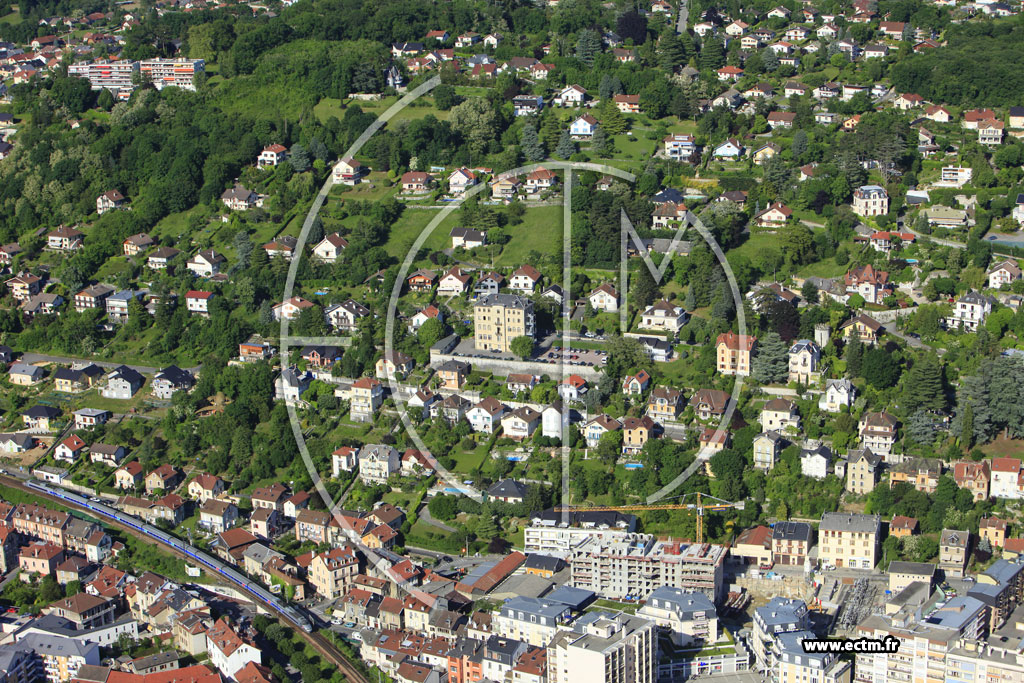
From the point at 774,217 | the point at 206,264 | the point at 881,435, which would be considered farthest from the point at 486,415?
the point at 206,264

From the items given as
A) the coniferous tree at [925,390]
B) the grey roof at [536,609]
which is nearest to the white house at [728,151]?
the coniferous tree at [925,390]

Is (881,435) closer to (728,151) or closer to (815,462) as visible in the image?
(815,462)

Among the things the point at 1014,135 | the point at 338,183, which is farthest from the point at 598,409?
the point at 1014,135

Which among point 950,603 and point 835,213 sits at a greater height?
point 835,213

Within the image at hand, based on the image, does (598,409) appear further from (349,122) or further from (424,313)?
(349,122)

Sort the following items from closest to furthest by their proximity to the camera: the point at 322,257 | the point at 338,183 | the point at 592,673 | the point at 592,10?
1. the point at 592,673
2. the point at 322,257
3. the point at 338,183
4. the point at 592,10

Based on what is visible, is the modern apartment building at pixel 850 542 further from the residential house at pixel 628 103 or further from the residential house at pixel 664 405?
the residential house at pixel 628 103

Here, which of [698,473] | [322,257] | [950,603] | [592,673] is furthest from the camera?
[322,257]
